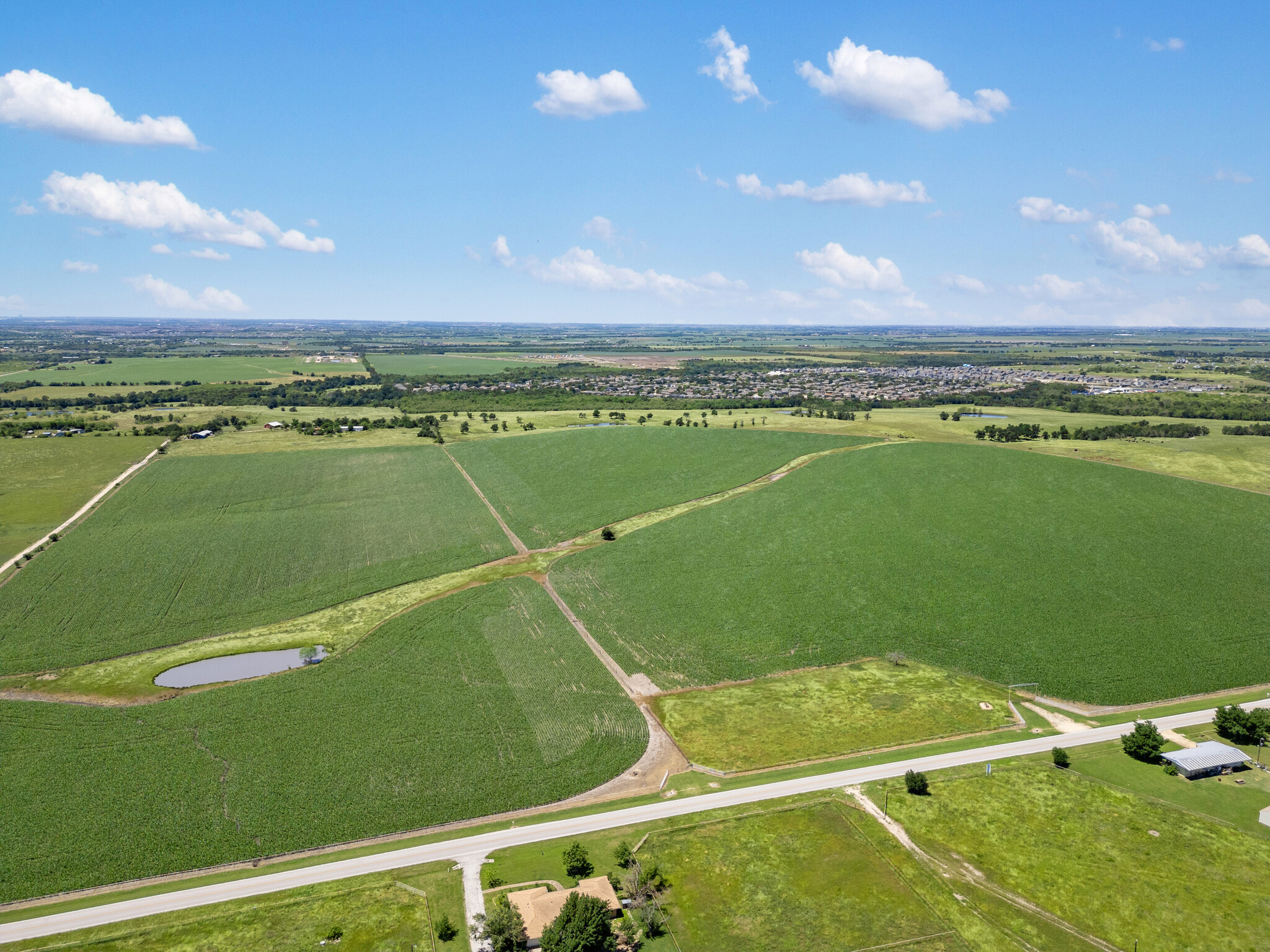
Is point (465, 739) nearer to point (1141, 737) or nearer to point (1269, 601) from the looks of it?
point (1141, 737)

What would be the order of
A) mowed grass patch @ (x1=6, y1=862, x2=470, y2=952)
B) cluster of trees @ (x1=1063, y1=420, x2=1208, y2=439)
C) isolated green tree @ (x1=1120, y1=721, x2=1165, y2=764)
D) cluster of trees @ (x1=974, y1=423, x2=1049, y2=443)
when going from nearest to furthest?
mowed grass patch @ (x1=6, y1=862, x2=470, y2=952) < isolated green tree @ (x1=1120, y1=721, x2=1165, y2=764) < cluster of trees @ (x1=1063, y1=420, x2=1208, y2=439) < cluster of trees @ (x1=974, y1=423, x2=1049, y2=443)

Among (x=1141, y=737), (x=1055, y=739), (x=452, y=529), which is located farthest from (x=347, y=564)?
(x=1141, y=737)

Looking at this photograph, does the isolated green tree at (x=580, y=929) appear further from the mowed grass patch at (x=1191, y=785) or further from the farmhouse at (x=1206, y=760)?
the farmhouse at (x=1206, y=760)

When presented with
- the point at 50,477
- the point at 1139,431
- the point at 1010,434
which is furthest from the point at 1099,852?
the point at 50,477

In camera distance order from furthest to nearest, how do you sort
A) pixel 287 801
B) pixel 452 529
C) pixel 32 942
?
1. pixel 452 529
2. pixel 287 801
3. pixel 32 942

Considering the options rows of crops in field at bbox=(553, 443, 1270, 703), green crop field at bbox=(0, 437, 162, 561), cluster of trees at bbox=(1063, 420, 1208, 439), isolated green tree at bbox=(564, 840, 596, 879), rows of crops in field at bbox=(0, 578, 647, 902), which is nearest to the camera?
isolated green tree at bbox=(564, 840, 596, 879)

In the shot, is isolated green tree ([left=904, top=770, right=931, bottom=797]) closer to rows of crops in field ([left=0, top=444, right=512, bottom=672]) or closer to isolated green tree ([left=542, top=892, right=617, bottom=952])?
isolated green tree ([left=542, top=892, right=617, bottom=952])

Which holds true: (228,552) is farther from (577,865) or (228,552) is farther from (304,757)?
(577,865)

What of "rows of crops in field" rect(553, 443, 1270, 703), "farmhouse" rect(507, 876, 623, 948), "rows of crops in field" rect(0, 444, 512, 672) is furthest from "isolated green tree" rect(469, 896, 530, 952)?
"rows of crops in field" rect(0, 444, 512, 672)
